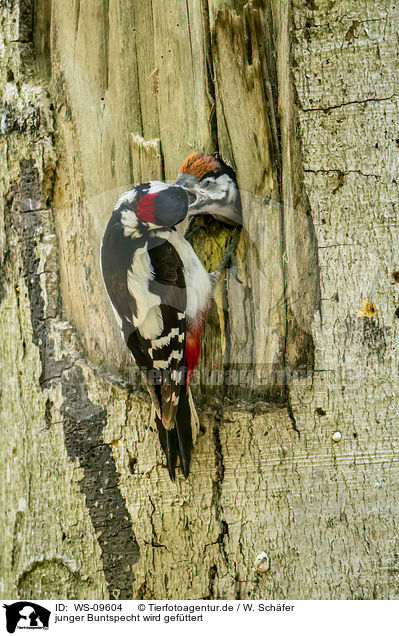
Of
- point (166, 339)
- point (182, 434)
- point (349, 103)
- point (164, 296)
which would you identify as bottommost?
point (182, 434)

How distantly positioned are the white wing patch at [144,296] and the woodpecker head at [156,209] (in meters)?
0.06

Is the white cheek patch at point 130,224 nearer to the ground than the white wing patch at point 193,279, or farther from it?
farther from it

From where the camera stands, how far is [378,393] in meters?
1.70

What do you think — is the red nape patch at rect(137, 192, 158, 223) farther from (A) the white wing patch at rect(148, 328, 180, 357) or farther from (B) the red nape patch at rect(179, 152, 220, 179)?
(A) the white wing patch at rect(148, 328, 180, 357)

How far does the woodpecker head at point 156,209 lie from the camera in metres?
1.71

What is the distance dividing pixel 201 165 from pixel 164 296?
351mm

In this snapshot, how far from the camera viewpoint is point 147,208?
Answer: 1.71m

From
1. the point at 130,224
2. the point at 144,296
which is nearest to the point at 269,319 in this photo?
the point at 144,296

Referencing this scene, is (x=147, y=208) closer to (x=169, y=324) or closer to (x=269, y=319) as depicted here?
(x=169, y=324)

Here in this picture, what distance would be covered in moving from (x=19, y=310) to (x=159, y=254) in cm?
53

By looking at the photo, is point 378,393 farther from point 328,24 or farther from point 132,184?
point 328,24
